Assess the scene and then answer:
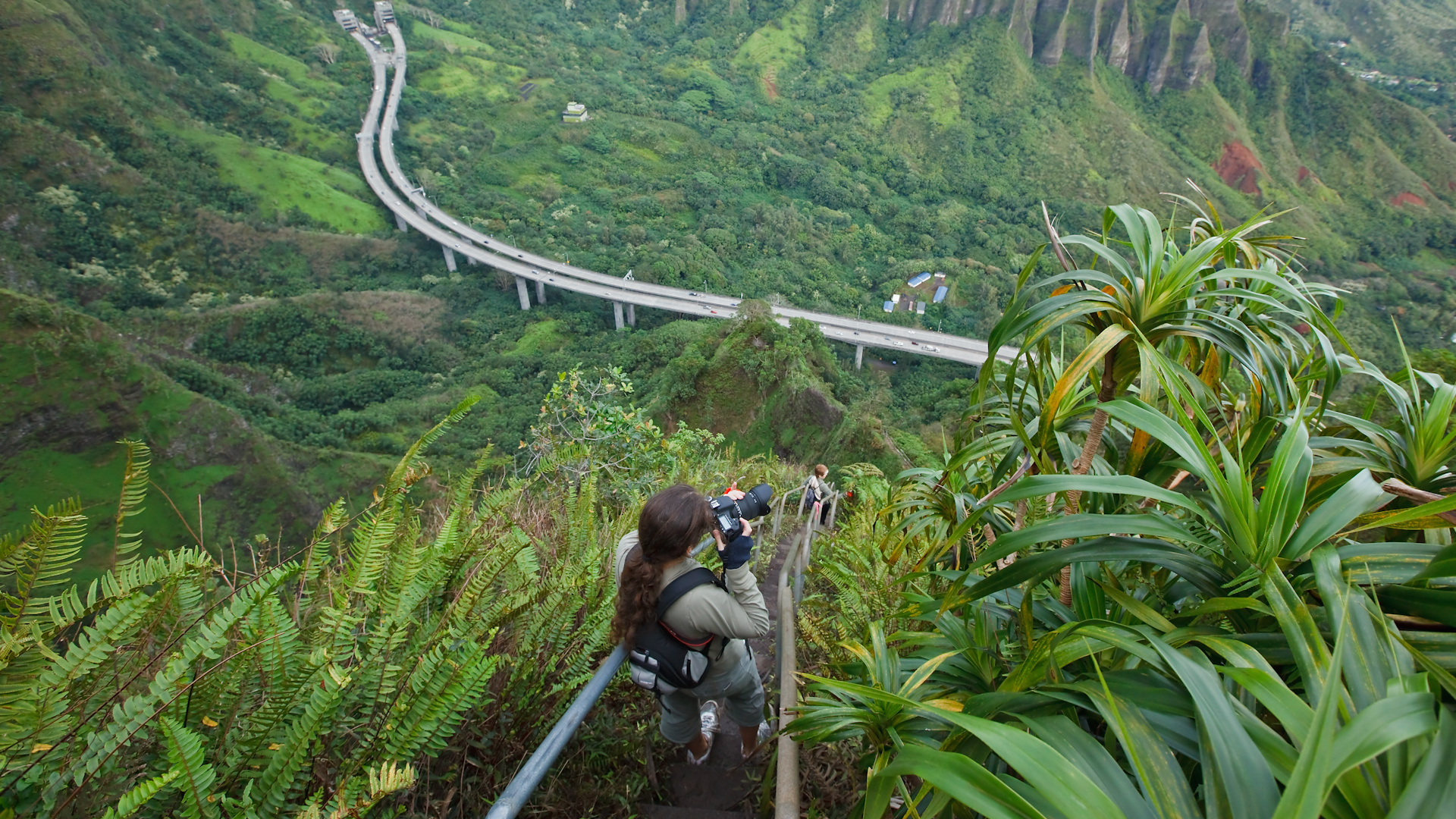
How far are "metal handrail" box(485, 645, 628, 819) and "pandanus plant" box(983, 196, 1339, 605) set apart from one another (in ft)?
4.31

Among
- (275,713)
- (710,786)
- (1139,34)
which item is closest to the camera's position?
(275,713)

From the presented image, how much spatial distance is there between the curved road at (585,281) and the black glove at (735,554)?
1060 inches

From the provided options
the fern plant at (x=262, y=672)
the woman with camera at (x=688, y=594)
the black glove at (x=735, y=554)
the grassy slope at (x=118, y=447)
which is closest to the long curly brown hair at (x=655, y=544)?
the woman with camera at (x=688, y=594)

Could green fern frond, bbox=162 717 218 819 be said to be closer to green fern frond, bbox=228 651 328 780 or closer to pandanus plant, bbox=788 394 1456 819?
green fern frond, bbox=228 651 328 780

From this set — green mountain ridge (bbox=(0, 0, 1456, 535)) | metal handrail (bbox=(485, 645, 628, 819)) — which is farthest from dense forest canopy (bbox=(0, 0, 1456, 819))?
green mountain ridge (bbox=(0, 0, 1456, 535))

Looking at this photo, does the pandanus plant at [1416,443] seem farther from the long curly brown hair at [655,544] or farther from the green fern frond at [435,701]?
the green fern frond at [435,701]

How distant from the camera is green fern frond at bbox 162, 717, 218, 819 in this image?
128 cm

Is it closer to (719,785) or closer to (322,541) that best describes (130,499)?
(322,541)

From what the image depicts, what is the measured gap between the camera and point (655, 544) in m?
2.13

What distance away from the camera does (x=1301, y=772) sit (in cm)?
68

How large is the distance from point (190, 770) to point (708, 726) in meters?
1.92

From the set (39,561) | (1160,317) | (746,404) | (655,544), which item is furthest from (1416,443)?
(746,404)

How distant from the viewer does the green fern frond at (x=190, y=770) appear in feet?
4.18

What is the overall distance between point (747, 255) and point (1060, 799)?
48.3m
